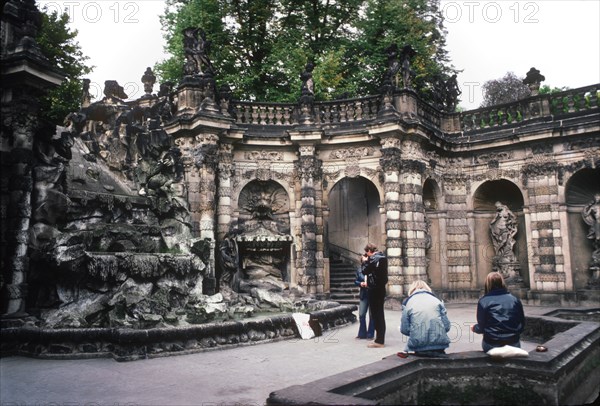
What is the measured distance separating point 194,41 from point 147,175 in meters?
6.50

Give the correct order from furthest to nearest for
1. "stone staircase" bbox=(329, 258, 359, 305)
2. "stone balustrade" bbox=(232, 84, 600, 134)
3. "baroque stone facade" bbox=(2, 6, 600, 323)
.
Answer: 1. "stone staircase" bbox=(329, 258, 359, 305)
2. "stone balustrade" bbox=(232, 84, 600, 134)
3. "baroque stone facade" bbox=(2, 6, 600, 323)

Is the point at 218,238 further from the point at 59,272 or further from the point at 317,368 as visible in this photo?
the point at 317,368

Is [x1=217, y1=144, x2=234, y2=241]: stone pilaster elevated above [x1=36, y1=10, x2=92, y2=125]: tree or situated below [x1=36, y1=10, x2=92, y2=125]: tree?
below

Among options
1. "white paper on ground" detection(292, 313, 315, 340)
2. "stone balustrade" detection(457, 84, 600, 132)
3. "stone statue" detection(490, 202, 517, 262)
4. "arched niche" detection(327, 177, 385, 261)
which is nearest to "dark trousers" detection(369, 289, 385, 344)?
"white paper on ground" detection(292, 313, 315, 340)

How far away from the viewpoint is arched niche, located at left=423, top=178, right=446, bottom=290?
18734mm

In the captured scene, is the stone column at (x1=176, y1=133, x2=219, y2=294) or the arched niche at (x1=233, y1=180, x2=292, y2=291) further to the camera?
the arched niche at (x1=233, y1=180, x2=292, y2=291)

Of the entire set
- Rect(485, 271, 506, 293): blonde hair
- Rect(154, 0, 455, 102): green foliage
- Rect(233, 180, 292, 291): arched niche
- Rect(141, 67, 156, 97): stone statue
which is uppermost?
Rect(154, 0, 455, 102): green foliage

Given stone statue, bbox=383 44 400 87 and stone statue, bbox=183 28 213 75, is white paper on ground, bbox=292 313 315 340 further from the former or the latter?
stone statue, bbox=383 44 400 87

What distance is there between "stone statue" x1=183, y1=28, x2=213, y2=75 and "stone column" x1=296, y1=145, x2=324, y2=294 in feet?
14.1

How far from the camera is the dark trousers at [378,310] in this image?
890 cm

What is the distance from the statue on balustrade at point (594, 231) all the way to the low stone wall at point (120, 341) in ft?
44.0

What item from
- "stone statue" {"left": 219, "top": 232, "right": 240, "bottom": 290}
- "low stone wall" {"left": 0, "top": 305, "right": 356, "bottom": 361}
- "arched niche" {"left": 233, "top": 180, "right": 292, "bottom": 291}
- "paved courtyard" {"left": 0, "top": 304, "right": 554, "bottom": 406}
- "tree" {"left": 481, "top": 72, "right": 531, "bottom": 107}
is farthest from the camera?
"tree" {"left": 481, "top": 72, "right": 531, "bottom": 107}

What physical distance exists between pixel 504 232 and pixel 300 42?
40.5 ft

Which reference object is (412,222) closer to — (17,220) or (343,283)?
(343,283)
